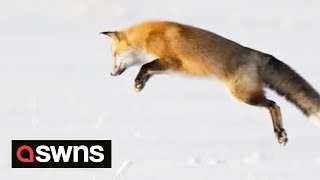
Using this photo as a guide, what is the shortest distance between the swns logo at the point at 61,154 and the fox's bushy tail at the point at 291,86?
166 centimetres

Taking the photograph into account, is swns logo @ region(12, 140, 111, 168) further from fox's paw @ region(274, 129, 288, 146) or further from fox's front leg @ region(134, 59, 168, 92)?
fox's paw @ region(274, 129, 288, 146)

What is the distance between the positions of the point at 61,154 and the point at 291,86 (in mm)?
2254

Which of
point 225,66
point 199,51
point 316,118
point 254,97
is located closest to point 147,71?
point 199,51

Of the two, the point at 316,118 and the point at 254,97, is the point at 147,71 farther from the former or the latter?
the point at 316,118

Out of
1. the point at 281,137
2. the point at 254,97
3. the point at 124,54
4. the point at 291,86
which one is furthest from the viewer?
the point at 124,54

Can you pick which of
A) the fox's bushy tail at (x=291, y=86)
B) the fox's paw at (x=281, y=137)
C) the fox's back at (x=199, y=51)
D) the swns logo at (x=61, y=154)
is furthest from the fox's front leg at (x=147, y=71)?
the fox's paw at (x=281, y=137)

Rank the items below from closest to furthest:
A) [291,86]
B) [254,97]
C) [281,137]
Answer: [281,137] < [254,97] < [291,86]

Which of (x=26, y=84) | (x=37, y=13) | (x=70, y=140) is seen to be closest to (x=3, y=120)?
(x=70, y=140)

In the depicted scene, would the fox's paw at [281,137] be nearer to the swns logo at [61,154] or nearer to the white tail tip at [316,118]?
Answer: the white tail tip at [316,118]

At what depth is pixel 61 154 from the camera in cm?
833

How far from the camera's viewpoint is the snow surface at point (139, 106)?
27.2 ft

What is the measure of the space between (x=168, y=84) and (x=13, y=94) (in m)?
2.13

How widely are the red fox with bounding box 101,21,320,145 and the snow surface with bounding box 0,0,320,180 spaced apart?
312mm

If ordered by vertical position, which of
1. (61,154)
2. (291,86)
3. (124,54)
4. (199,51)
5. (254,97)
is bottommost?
(61,154)
